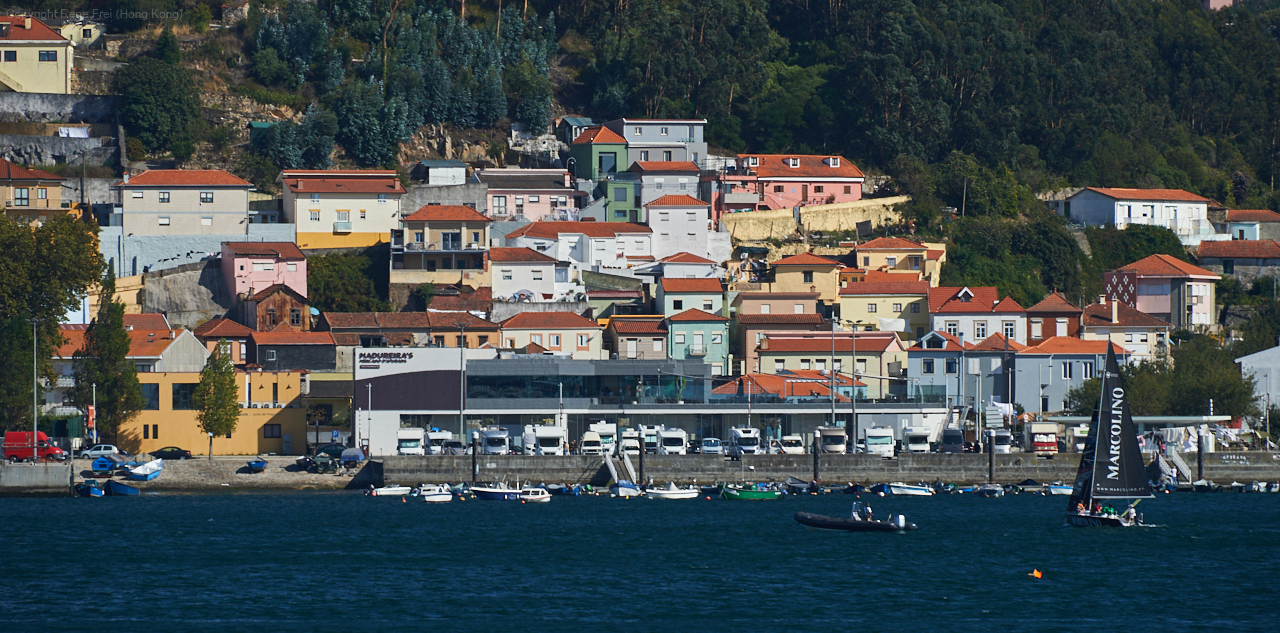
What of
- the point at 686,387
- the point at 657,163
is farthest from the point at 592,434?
the point at 657,163

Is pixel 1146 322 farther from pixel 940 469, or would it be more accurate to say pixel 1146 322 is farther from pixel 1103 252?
pixel 940 469

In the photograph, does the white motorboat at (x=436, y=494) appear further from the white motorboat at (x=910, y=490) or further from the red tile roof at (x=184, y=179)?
the red tile roof at (x=184, y=179)

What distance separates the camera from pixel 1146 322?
293 feet

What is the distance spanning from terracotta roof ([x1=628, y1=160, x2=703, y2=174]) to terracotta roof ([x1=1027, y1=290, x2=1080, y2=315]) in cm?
2186

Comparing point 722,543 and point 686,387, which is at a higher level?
point 686,387

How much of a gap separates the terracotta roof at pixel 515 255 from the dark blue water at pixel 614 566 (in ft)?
70.7

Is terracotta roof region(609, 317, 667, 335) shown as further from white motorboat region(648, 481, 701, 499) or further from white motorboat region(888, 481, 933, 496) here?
white motorboat region(888, 481, 933, 496)

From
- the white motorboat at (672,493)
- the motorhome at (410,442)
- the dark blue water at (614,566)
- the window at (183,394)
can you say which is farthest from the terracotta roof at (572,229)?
the dark blue water at (614,566)

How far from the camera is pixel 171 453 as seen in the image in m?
71.1

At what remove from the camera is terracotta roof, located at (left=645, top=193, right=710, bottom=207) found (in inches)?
3738

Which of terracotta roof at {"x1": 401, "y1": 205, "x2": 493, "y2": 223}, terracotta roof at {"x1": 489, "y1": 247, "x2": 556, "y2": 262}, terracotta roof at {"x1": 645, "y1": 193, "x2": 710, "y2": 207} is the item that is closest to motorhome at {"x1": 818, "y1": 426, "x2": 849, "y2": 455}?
terracotta roof at {"x1": 489, "y1": 247, "x2": 556, "y2": 262}

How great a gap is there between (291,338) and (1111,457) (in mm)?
38359

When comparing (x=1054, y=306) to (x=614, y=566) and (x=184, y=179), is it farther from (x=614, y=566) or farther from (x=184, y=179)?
(x=184, y=179)

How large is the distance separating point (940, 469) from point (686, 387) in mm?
12255
